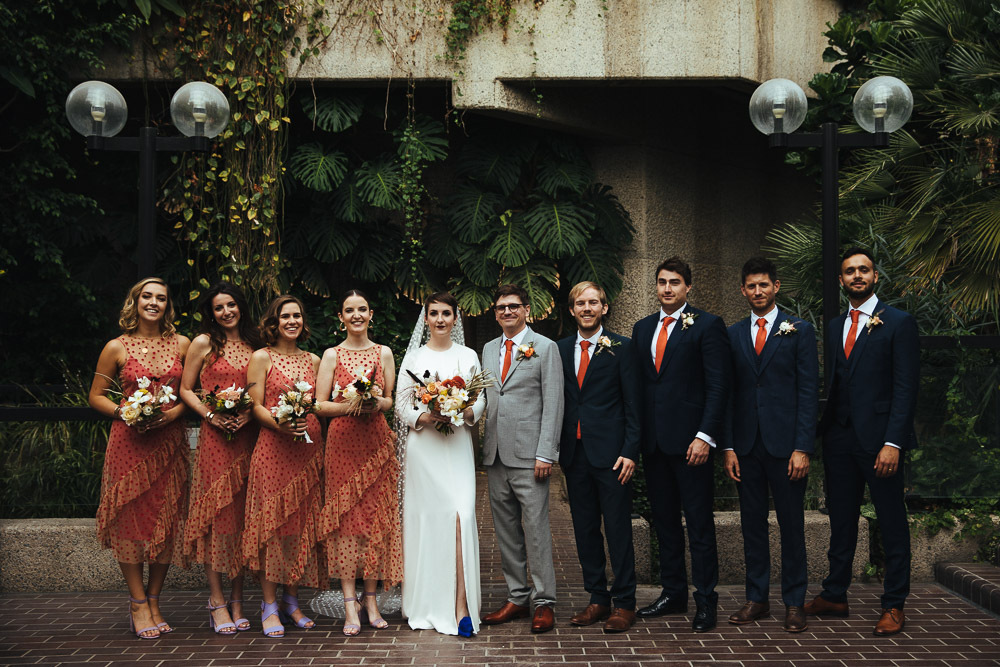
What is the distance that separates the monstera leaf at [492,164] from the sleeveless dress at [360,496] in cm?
590

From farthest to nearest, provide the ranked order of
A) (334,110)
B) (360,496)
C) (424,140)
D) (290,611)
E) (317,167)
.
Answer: (424,140)
(317,167)
(334,110)
(290,611)
(360,496)

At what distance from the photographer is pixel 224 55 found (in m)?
11.2

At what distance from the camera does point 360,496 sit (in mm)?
6508

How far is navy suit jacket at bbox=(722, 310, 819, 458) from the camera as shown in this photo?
20.7ft

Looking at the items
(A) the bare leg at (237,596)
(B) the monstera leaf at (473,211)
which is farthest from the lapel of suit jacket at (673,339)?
(B) the monstera leaf at (473,211)

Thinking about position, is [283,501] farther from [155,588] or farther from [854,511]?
[854,511]

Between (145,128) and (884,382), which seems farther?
(145,128)

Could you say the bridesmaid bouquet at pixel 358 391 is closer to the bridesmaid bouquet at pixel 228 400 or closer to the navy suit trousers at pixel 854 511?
the bridesmaid bouquet at pixel 228 400

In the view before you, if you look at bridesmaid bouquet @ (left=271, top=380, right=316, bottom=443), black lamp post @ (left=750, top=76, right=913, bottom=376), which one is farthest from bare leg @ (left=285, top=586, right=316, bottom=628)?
black lamp post @ (left=750, top=76, right=913, bottom=376)

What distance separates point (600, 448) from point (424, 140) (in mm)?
6499

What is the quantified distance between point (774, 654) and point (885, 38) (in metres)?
8.13

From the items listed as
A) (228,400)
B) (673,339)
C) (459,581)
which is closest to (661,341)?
(673,339)

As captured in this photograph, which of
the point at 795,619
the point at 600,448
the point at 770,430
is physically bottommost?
the point at 795,619

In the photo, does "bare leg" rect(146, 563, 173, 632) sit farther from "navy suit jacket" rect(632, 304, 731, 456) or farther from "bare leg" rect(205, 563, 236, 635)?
A: "navy suit jacket" rect(632, 304, 731, 456)
